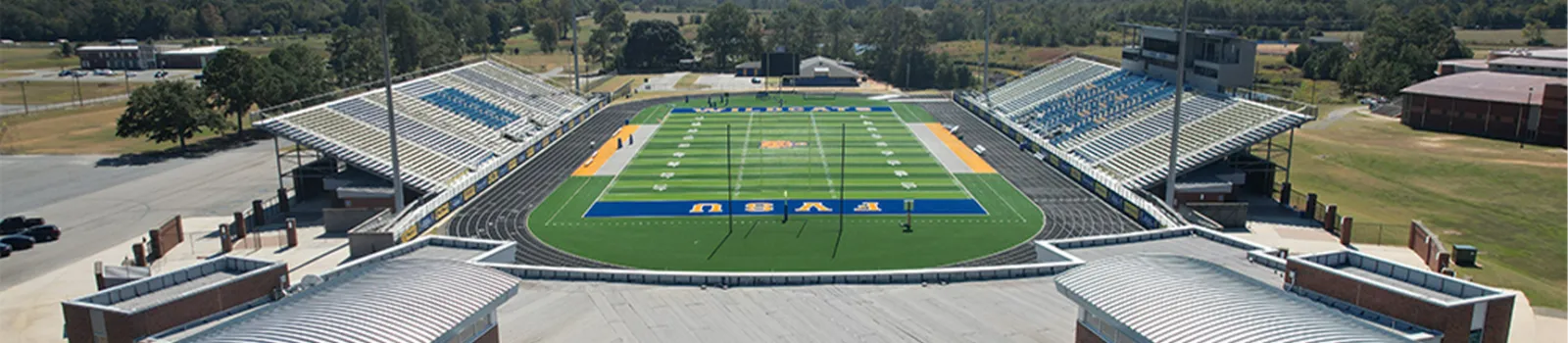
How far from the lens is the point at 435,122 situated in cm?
5197

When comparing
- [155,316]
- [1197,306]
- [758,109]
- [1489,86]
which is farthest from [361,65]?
[1489,86]

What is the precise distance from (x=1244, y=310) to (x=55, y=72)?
13949 cm

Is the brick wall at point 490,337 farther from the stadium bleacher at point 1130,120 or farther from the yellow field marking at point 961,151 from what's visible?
→ the yellow field marking at point 961,151

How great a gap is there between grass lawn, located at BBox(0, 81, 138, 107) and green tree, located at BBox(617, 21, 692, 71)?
4907 centimetres

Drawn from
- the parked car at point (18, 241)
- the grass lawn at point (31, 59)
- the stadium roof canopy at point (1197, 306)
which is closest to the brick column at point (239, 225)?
the parked car at point (18, 241)

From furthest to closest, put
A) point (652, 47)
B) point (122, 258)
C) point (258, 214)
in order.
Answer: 1. point (652, 47)
2. point (258, 214)
3. point (122, 258)

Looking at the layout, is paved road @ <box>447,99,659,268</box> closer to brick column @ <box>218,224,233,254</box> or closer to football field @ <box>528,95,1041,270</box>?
football field @ <box>528,95,1041,270</box>

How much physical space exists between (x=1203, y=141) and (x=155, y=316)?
4157 centimetres

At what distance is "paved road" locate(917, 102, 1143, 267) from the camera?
3431cm

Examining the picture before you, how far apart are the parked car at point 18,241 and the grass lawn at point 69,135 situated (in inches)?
988

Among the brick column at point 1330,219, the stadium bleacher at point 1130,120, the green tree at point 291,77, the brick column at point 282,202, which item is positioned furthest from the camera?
the green tree at point 291,77

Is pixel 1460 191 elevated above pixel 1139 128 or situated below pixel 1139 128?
below

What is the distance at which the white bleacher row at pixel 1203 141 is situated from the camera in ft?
139

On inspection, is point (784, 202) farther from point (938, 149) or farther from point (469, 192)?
point (938, 149)
